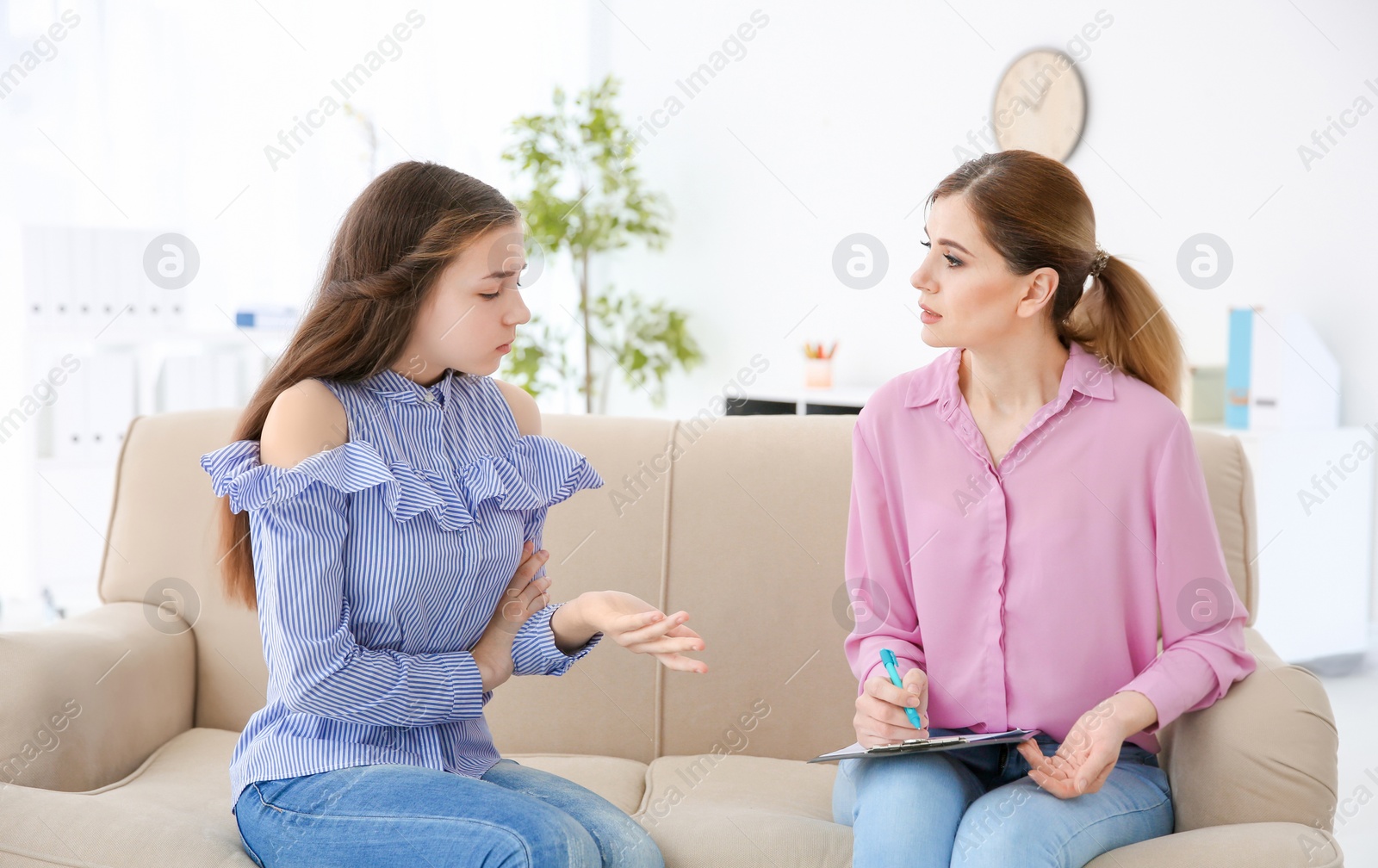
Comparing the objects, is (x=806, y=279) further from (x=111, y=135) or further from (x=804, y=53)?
(x=111, y=135)

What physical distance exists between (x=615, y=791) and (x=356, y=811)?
48cm

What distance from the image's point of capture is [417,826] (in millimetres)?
1162

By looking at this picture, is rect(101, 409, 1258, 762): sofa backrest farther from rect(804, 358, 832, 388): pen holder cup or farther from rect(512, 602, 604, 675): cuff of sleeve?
rect(804, 358, 832, 388): pen holder cup

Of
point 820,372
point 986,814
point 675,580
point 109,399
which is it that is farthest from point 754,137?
point 986,814

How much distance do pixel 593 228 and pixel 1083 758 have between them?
4.01m

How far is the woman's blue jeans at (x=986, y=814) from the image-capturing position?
115cm

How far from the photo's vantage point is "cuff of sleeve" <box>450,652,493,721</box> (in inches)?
51.5

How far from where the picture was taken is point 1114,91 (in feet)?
11.2

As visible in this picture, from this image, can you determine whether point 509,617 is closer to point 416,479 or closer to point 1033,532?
point 416,479

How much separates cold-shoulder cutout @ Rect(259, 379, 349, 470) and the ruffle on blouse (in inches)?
0.6

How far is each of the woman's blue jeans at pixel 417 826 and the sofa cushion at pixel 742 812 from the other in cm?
10

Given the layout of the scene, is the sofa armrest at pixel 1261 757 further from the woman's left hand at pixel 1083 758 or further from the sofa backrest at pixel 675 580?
the sofa backrest at pixel 675 580

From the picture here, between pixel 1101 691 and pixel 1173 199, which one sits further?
pixel 1173 199

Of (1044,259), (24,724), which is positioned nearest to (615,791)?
(24,724)
